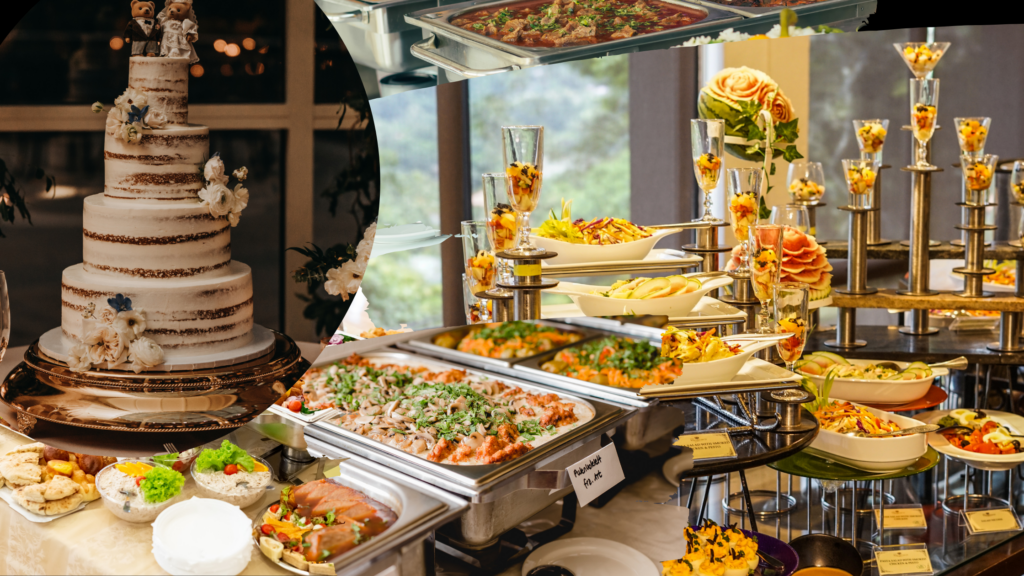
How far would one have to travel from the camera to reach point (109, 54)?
0.50m

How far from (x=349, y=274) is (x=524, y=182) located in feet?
2.27

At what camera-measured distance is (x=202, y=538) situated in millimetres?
1021

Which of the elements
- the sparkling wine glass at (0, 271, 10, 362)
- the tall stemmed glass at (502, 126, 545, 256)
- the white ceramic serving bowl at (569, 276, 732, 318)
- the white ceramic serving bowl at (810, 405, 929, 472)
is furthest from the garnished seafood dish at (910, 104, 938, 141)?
the sparkling wine glass at (0, 271, 10, 362)

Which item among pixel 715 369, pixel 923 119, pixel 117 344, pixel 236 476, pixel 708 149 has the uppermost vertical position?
pixel 923 119

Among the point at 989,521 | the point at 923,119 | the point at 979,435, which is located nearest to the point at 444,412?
the point at 989,521

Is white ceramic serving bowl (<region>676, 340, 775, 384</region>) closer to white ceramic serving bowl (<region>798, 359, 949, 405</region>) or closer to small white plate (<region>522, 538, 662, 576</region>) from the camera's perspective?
small white plate (<region>522, 538, 662, 576</region>)

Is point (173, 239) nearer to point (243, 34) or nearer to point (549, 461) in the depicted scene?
point (243, 34)

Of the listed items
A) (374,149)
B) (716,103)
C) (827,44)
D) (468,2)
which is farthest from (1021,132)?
(374,149)

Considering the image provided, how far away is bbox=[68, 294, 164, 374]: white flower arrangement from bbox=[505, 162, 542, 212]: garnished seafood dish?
72 cm

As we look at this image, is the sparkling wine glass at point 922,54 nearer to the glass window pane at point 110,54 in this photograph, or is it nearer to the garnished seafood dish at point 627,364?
the garnished seafood dish at point 627,364

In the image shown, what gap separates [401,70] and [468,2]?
0.46 ft

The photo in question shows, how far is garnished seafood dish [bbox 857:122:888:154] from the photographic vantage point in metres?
2.14

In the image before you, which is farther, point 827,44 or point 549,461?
point 827,44

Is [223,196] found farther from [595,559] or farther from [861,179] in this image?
[861,179]
